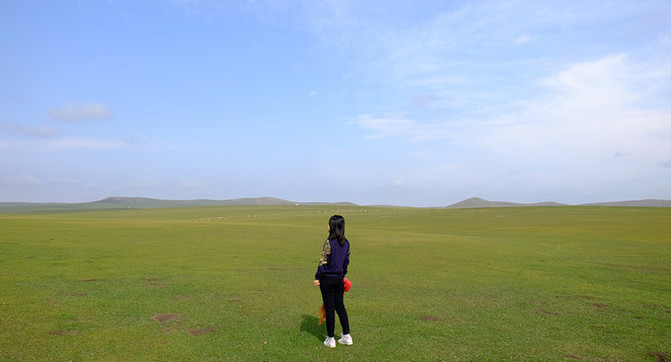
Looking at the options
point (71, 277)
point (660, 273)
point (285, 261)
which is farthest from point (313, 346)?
point (660, 273)

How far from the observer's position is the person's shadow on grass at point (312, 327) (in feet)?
30.6

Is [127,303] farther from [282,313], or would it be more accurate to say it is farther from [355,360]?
[355,360]

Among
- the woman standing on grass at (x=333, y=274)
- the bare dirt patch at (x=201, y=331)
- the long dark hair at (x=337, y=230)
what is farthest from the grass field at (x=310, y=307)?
the long dark hair at (x=337, y=230)

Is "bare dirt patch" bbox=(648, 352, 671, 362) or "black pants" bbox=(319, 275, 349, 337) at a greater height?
"black pants" bbox=(319, 275, 349, 337)

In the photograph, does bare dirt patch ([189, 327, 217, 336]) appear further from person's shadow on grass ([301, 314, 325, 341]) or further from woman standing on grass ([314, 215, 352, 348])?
woman standing on grass ([314, 215, 352, 348])

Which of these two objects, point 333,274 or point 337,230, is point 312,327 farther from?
point 337,230

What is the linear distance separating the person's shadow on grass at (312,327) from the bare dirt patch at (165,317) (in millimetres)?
3192

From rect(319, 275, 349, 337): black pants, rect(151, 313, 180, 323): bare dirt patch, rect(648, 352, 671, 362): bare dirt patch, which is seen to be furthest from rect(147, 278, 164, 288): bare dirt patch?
rect(648, 352, 671, 362): bare dirt patch

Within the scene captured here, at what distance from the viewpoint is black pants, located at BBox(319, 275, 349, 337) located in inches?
332

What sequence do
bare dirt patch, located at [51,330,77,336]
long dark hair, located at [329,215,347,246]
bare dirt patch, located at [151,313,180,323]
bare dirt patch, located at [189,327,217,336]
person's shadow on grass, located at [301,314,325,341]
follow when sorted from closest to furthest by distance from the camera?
long dark hair, located at [329,215,347,246] → bare dirt patch, located at [51,330,77,336] → bare dirt patch, located at [189,327,217,336] → person's shadow on grass, located at [301,314,325,341] → bare dirt patch, located at [151,313,180,323]

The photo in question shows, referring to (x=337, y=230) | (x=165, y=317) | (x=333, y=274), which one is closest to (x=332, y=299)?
(x=333, y=274)

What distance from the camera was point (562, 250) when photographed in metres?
27.5

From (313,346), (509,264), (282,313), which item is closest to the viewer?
(313,346)

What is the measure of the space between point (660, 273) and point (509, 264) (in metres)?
6.06
